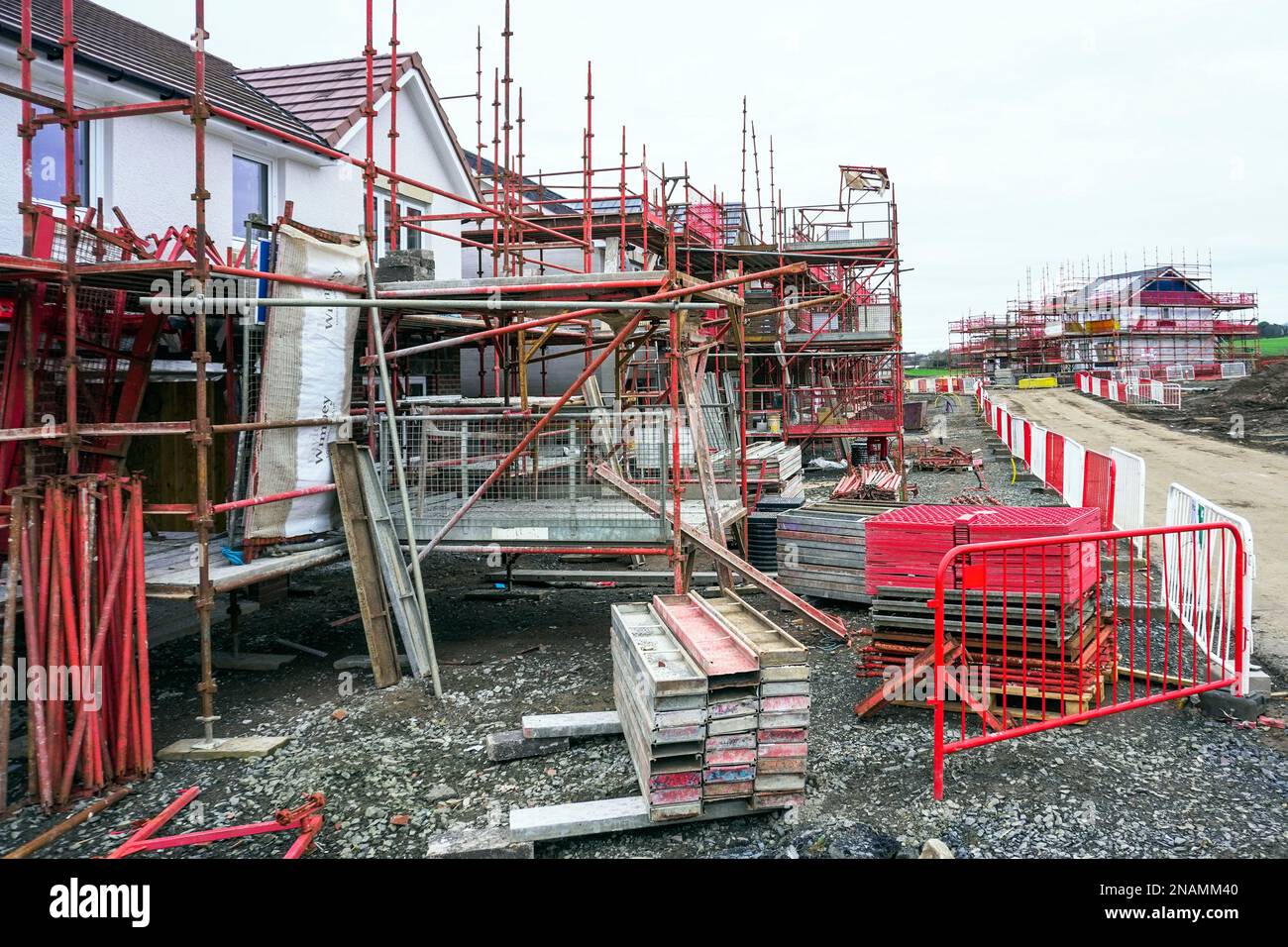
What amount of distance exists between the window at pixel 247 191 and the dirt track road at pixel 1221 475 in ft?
43.4

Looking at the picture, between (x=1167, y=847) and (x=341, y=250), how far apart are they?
25.3 feet

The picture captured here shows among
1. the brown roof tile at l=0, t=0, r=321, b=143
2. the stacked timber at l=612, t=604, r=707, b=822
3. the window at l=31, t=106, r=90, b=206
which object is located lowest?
the stacked timber at l=612, t=604, r=707, b=822

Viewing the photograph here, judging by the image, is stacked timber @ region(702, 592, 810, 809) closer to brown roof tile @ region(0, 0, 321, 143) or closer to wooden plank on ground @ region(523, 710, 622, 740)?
wooden plank on ground @ region(523, 710, 622, 740)

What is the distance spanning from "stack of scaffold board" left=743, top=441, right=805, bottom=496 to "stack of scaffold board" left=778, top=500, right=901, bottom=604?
339cm

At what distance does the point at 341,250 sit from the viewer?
7984 millimetres

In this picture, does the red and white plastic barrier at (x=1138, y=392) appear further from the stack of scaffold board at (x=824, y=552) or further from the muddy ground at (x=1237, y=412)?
the stack of scaffold board at (x=824, y=552)

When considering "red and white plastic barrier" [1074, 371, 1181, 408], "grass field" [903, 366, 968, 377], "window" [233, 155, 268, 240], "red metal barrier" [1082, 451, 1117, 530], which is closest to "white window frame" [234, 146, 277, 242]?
"window" [233, 155, 268, 240]

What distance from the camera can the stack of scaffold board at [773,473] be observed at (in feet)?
48.5

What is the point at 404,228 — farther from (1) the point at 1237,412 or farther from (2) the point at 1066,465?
(1) the point at 1237,412

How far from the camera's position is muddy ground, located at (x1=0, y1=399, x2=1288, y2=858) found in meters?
4.75

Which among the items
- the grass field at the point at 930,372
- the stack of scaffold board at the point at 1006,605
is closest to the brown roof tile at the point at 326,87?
the stack of scaffold board at the point at 1006,605

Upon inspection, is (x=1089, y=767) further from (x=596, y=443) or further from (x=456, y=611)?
(x=456, y=611)

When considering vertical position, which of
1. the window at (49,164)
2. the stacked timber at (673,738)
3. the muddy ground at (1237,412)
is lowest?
the stacked timber at (673,738)
